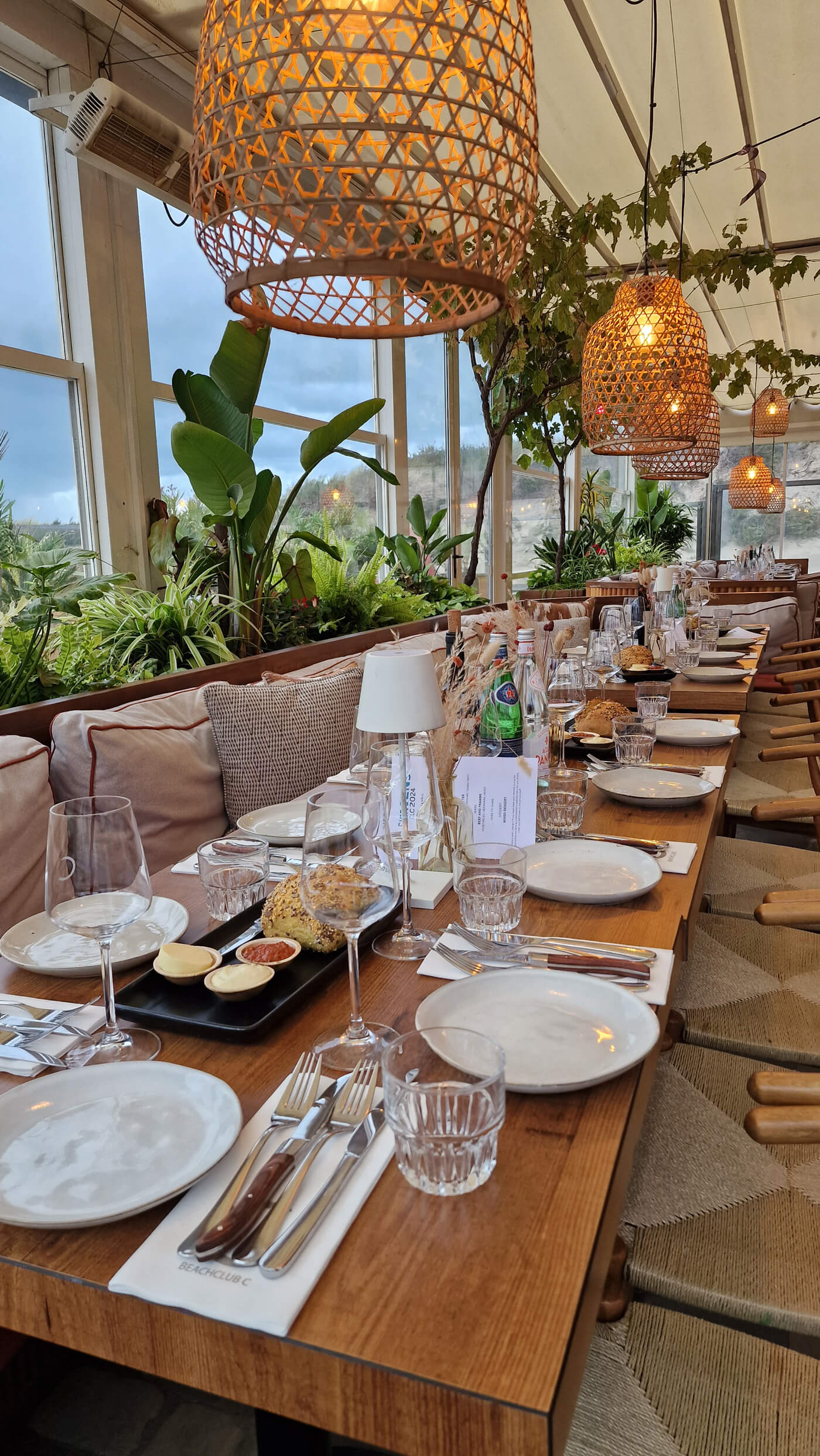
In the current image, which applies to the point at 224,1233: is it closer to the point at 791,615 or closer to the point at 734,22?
the point at 734,22

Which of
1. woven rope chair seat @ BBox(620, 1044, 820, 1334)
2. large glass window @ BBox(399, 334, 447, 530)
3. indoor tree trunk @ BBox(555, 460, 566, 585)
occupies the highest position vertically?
large glass window @ BBox(399, 334, 447, 530)

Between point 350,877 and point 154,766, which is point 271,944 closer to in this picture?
point 350,877

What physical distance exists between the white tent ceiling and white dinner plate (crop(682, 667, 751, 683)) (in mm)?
3118

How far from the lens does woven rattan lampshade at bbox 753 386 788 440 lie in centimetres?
787

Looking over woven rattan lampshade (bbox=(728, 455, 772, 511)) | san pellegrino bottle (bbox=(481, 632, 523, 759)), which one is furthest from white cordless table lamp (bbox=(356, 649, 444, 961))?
woven rattan lampshade (bbox=(728, 455, 772, 511))

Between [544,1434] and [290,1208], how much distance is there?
9.5 inches

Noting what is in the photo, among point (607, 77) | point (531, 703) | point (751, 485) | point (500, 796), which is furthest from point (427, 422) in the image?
point (500, 796)

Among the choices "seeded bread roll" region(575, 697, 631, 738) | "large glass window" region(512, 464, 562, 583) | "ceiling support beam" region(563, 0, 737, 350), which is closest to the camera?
"seeded bread roll" region(575, 697, 631, 738)

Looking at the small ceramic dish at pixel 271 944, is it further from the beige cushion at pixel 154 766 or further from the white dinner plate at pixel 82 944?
the beige cushion at pixel 154 766

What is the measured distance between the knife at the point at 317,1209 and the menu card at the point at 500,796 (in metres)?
0.66

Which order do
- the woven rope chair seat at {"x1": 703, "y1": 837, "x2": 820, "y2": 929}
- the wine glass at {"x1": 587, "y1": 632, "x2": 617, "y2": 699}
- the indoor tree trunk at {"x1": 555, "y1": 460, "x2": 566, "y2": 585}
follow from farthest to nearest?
the indoor tree trunk at {"x1": 555, "y1": 460, "x2": 566, "y2": 585} → the wine glass at {"x1": 587, "y1": 632, "x2": 617, "y2": 699} → the woven rope chair seat at {"x1": 703, "y1": 837, "x2": 820, "y2": 929}

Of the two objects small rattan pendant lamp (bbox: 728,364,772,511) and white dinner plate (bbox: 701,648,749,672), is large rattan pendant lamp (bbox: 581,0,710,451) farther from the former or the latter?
small rattan pendant lamp (bbox: 728,364,772,511)

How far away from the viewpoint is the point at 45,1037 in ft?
3.18

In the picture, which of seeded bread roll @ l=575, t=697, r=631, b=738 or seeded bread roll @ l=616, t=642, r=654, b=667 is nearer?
seeded bread roll @ l=575, t=697, r=631, b=738
